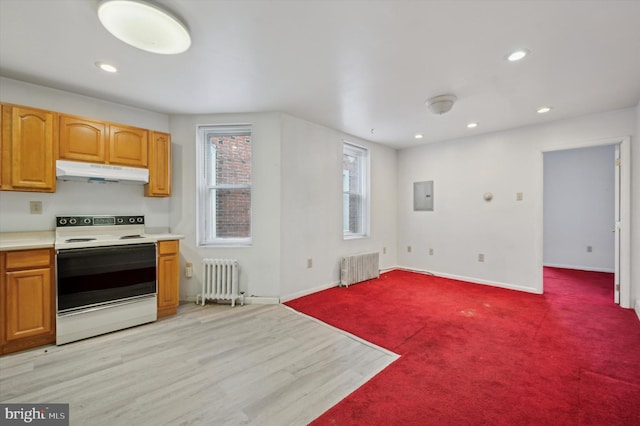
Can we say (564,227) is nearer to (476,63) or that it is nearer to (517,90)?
(517,90)

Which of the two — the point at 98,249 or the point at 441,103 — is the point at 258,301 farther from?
the point at 441,103

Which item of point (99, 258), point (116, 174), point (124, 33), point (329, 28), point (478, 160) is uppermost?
point (329, 28)

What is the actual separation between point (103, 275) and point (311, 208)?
2517mm

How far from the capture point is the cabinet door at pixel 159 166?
321 cm

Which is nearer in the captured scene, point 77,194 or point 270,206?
point 77,194

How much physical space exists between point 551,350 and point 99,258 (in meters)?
4.26

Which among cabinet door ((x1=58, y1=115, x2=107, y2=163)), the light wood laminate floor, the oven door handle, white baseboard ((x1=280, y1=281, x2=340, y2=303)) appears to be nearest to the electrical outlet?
cabinet door ((x1=58, y1=115, x2=107, y2=163))

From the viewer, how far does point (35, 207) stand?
2.71 metres

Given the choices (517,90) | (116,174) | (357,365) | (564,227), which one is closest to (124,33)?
(116,174)

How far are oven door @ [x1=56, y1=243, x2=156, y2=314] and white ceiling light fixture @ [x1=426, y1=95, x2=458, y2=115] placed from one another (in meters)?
3.53

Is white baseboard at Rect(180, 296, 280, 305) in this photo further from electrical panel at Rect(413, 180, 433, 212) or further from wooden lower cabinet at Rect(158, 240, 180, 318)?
electrical panel at Rect(413, 180, 433, 212)

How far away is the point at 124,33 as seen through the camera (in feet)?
5.81

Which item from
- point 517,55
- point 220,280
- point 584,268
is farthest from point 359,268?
point 584,268

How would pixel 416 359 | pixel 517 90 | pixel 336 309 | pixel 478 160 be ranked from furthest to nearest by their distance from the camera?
pixel 478 160
pixel 336 309
pixel 517 90
pixel 416 359
